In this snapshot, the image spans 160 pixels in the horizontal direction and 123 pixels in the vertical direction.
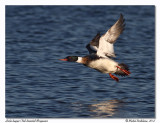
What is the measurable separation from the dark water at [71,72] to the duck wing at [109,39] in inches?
54.8

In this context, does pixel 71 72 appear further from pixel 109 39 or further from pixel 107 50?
pixel 109 39

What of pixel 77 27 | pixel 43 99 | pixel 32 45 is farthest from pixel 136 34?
pixel 43 99

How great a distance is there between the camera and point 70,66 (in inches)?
617

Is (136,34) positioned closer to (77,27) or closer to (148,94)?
(77,27)

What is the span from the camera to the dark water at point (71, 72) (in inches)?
425

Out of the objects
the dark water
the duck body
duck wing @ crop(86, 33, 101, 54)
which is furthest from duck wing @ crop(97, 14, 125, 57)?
the dark water

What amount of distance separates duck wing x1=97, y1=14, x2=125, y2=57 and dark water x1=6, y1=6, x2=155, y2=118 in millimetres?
1391

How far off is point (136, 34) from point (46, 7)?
1133 cm

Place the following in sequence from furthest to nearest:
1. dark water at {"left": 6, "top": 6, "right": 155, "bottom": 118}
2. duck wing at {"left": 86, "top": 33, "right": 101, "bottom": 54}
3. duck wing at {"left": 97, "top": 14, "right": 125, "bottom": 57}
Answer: duck wing at {"left": 97, "top": 14, "right": 125, "bottom": 57}, duck wing at {"left": 86, "top": 33, "right": 101, "bottom": 54}, dark water at {"left": 6, "top": 6, "right": 155, "bottom": 118}

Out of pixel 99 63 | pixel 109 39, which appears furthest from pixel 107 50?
pixel 99 63

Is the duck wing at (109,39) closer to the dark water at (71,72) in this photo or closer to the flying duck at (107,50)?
the flying duck at (107,50)

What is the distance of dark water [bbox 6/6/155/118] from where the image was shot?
35.4 ft

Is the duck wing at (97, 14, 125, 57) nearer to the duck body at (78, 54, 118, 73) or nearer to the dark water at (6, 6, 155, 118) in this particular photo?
the duck body at (78, 54, 118, 73)

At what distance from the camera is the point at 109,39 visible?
11461 mm
